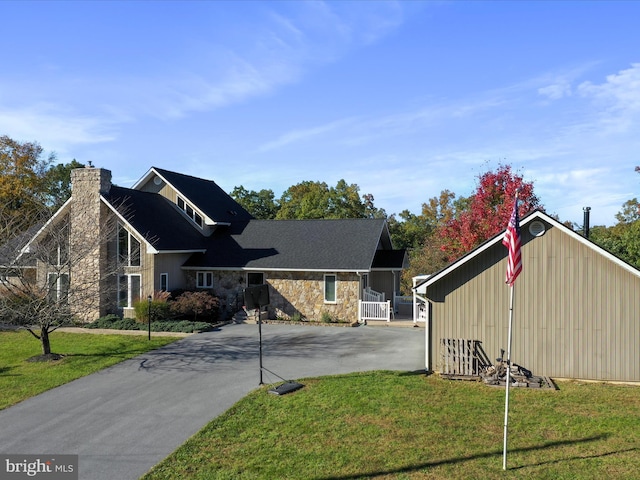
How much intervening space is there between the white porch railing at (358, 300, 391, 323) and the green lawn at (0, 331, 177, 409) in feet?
30.6

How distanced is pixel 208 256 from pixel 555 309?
19283 millimetres

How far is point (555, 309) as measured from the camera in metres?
13.7

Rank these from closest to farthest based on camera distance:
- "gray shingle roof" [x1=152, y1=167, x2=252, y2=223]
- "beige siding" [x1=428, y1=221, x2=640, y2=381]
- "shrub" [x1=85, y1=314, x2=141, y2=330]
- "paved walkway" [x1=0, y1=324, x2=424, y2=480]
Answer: "paved walkway" [x1=0, y1=324, x2=424, y2=480] < "beige siding" [x1=428, y1=221, x2=640, y2=381] < "shrub" [x1=85, y1=314, x2=141, y2=330] < "gray shingle roof" [x1=152, y1=167, x2=252, y2=223]

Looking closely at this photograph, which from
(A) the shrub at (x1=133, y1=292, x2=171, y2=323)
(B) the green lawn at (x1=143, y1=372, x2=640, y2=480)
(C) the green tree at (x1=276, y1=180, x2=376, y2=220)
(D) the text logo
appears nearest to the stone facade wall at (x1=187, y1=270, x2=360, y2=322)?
(A) the shrub at (x1=133, y1=292, x2=171, y2=323)

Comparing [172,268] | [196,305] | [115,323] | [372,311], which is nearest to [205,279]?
[172,268]

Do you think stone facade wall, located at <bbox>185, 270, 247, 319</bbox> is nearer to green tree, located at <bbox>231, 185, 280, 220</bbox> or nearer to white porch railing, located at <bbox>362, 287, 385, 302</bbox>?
white porch railing, located at <bbox>362, 287, 385, 302</bbox>

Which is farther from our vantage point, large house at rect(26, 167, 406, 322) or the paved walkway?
large house at rect(26, 167, 406, 322)

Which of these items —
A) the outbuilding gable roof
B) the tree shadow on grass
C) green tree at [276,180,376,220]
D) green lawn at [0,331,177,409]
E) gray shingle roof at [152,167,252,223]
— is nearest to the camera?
the tree shadow on grass

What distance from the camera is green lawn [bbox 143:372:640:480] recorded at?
26.8 ft

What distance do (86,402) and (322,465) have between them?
7286mm

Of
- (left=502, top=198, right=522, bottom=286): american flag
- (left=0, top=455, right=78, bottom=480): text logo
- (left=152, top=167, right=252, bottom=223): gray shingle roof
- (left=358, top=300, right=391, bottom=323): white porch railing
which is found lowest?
(left=0, top=455, right=78, bottom=480): text logo

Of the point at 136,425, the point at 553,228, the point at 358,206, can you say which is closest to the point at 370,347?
the point at 553,228

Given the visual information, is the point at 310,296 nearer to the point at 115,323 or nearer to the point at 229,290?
the point at 229,290

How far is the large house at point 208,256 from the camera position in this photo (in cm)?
2414
